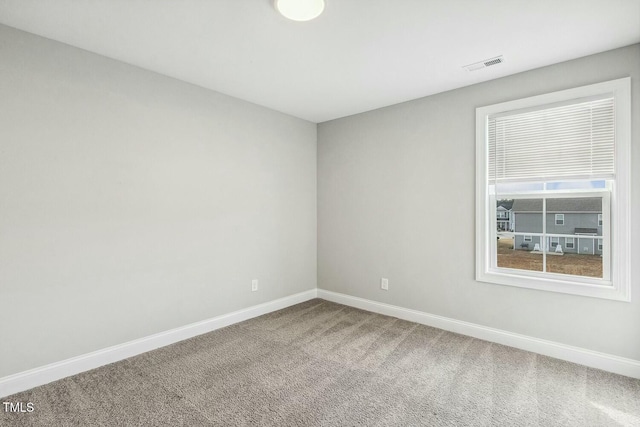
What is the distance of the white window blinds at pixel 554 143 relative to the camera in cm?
246

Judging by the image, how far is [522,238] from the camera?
2.88m

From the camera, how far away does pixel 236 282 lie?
3.42 metres

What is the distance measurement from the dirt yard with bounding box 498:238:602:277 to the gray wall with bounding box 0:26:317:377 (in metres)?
2.57

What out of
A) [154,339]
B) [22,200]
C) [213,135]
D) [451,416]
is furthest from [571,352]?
[22,200]

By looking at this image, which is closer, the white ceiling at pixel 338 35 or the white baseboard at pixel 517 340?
the white ceiling at pixel 338 35

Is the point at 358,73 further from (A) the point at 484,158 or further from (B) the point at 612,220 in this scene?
(B) the point at 612,220

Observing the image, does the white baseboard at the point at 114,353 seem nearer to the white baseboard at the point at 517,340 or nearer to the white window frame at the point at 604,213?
the white baseboard at the point at 517,340

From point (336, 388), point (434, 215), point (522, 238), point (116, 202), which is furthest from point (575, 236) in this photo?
point (116, 202)

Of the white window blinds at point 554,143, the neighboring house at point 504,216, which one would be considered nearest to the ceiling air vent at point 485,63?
the white window blinds at point 554,143

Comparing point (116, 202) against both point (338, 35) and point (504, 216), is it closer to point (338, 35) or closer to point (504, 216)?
point (338, 35)

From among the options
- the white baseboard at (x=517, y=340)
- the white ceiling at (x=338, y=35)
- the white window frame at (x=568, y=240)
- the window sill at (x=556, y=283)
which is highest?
the white ceiling at (x=338, y=35)

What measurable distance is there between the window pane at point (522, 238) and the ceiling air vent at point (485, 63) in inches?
49.6

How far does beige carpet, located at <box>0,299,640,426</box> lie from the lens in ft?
6.13

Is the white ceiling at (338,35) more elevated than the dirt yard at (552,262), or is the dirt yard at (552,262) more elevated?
the white ceiling at (338,35)
